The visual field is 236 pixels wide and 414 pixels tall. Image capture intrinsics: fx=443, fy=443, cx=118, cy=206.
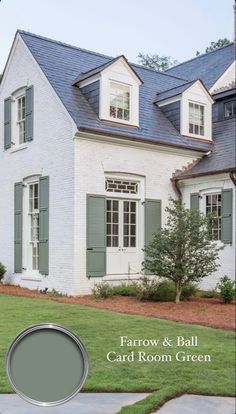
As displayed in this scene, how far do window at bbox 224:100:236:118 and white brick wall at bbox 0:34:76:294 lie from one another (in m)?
0.44

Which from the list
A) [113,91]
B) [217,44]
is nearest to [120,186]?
[113,91]

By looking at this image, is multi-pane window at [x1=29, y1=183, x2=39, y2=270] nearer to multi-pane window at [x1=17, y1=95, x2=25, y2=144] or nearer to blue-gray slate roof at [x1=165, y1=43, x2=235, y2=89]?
multi-pane window at [x1=17, y1=95, x2=25, y2=144]

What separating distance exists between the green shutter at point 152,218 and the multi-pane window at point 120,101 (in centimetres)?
24

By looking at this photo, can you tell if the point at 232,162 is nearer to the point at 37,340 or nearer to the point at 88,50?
the point at 88,50

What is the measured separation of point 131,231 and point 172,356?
1.26 ft

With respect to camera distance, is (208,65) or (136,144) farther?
(208,65)

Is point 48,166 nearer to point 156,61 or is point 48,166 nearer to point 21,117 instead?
point 21,117

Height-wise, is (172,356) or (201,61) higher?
(201,61)

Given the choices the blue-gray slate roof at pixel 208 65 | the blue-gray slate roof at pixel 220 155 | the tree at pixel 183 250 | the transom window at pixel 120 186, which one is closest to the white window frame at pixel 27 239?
the transom window at pixel 120 186

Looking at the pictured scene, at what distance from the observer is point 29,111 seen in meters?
1.25

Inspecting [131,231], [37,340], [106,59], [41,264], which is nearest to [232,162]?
[131,231]

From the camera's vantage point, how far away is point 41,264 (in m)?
1.24

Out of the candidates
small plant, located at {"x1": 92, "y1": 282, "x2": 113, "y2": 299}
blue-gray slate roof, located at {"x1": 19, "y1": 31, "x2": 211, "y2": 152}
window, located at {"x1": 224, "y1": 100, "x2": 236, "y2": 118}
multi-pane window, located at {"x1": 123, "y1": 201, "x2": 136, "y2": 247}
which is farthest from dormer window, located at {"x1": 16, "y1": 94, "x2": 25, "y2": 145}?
window, located at {"x1": 224, "y1": 100, "x2": 236, "y2": 118}

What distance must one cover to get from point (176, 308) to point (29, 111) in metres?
0.68
